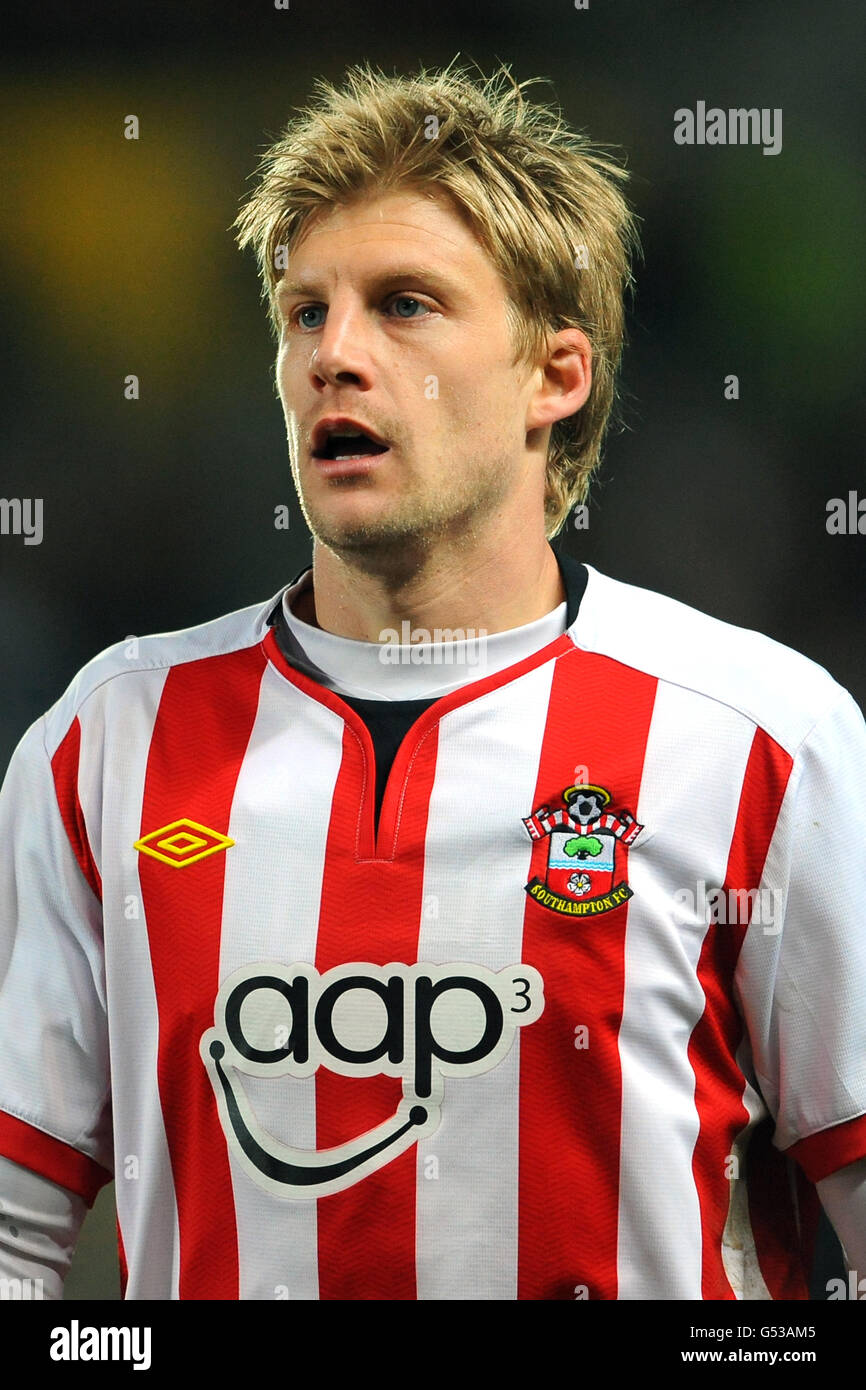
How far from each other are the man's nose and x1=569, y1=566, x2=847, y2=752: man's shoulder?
0.38 m

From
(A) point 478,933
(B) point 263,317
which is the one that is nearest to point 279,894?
(A) point 478,933

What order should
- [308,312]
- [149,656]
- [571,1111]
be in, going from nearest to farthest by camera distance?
1. [571,1111]
2. [308,312]
3. [149,656]

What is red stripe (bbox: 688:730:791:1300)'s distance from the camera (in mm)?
1480

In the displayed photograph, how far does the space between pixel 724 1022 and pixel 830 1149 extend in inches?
7.2

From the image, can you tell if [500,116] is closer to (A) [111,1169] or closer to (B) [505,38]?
(B) [505,38]

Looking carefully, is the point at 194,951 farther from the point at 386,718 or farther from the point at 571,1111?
the point at 571,1111

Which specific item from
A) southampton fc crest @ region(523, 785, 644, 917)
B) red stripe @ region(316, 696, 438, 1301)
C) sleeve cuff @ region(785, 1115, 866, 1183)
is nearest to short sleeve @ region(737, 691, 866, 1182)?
sleeve cuff @ region(785, 1115, 866, 1183)

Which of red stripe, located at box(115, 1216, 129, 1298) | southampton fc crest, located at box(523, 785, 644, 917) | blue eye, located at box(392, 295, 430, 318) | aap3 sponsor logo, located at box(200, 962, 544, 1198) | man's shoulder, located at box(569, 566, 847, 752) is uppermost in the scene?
blue eye, located at box(392, 295, 430, 318)

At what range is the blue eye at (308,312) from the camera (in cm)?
154

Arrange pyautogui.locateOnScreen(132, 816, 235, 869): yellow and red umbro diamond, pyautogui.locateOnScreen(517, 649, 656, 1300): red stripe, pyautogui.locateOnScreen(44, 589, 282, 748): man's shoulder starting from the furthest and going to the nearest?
pyautogui.locateOnScreen(44, 589, 282, 748): man's shoulder < pyautogui.locateOnScreen(132, 816, 235, 869): yellow and red umbro diamond < pyautogui.locateOnScreen(517, 649, 656, 1300): red stripe

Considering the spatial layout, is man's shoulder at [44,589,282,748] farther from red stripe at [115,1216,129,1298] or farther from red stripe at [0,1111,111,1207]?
red stripe at [115,1216,129,1298]

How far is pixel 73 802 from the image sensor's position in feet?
5.32

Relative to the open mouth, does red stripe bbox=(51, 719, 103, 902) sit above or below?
below

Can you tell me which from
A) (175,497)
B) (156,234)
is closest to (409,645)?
(175,497)
